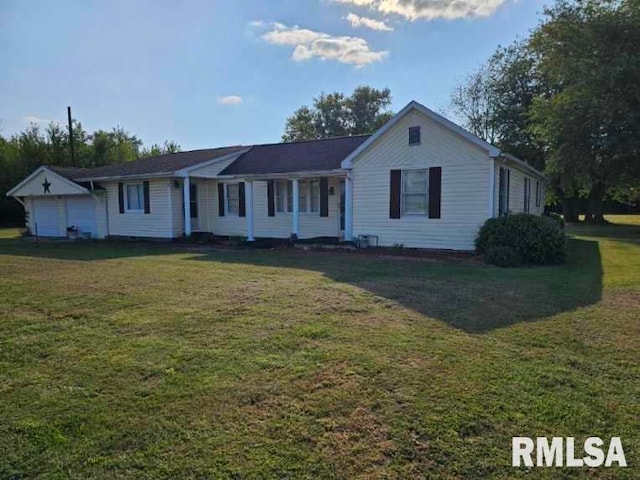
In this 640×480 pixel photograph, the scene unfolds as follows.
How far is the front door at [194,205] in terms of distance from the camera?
711 inches

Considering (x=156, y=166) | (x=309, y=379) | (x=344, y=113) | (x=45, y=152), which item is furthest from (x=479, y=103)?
(x=309, y=379)

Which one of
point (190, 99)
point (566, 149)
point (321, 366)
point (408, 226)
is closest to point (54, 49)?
point (190, 99)

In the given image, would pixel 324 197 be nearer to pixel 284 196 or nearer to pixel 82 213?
pixel 284 196

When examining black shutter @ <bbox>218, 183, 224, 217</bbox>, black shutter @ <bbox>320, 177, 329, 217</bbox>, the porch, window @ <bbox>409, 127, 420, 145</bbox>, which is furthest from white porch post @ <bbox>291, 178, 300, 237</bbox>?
window @ <bbox>409, 127, 420, 145</bbox>

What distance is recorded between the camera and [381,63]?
68.5ft

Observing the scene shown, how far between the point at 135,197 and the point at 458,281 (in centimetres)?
1504

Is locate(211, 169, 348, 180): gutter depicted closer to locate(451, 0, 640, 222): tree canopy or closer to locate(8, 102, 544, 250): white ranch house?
locate(8, 102, 544, 250): white ranch house

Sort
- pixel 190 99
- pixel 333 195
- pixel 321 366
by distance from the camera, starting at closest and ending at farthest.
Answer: pixel 321 366 → pixel 333 195 → pixel 190 99

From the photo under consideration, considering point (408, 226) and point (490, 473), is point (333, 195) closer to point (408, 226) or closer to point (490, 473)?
point (408, 226)

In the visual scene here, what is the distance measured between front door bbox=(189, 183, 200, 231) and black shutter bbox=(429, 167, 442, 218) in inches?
397

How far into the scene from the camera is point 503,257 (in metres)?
10.3

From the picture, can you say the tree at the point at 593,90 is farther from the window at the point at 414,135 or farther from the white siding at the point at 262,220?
the white siding at the point at 262,220

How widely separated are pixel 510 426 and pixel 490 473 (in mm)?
555

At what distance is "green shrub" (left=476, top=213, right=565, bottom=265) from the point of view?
34.7 feet
